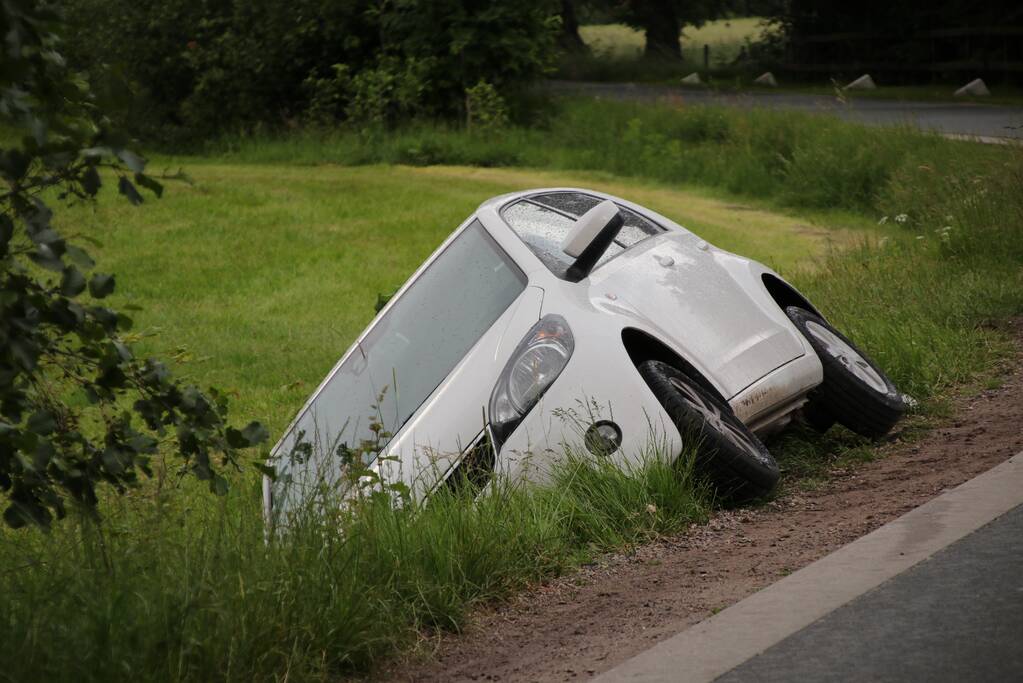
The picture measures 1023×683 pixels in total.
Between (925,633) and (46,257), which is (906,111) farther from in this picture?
(46,257)

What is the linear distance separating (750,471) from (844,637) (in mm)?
1620

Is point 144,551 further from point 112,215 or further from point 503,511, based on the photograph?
point 112,215

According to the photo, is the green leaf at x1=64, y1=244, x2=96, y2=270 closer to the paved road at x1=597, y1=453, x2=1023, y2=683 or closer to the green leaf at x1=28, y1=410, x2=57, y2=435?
the green leaf at x1=28, y1=410, x2=57, y2=435

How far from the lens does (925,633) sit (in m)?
4.05

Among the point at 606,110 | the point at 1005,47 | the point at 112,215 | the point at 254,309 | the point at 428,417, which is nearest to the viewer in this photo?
the point at 428,417

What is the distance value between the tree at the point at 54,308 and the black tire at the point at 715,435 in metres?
1.75

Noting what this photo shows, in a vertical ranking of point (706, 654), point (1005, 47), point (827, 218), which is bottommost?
point (1005, 47)

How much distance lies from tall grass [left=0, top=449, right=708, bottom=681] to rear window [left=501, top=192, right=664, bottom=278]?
48.6 inches

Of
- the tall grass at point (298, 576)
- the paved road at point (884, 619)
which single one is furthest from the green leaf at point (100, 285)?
the paved road at point (884, 619)

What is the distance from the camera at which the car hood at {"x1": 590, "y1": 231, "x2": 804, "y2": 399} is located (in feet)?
20.1

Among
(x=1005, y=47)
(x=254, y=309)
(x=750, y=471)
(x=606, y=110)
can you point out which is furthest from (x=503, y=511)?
(x=1005, y=47)

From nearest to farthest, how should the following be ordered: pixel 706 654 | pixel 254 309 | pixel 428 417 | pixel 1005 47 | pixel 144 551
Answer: pixel 706 654 < pixel 144 551 < pixel 428 417 < pixel 254 309 < pixel 1005 47

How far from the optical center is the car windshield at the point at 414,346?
5.82 m

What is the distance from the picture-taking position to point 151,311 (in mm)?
13555
